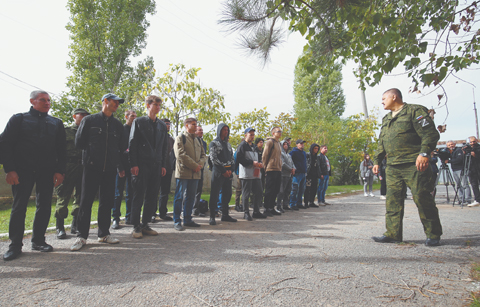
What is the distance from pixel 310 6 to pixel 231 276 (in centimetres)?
347

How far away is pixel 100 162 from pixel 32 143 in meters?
0.87

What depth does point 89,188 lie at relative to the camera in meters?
4.18

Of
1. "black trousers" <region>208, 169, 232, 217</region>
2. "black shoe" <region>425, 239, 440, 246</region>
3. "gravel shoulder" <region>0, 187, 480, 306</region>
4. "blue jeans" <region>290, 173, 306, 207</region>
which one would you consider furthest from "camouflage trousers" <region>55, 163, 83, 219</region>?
"blue jeans" <region>290, 173, 306, 207</region>

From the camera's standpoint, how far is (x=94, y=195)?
424 centimetres

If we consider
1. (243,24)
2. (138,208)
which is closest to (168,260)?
(138,208)

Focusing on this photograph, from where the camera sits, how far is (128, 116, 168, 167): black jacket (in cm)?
473

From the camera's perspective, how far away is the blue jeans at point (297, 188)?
899 cm

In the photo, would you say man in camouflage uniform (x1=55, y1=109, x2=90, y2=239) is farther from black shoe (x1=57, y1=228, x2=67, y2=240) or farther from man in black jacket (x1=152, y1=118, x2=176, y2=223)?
man in black jacket (x1=152, y1=118, x2=176, y2=223)

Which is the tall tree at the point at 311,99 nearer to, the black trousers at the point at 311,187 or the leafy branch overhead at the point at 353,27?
the black trousers at the point at 311,187

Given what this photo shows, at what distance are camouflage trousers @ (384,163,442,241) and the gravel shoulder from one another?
0.29 metres

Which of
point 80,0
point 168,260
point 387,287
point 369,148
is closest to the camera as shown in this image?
point 387,287

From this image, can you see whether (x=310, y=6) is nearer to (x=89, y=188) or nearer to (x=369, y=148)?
(x=89, y=188)

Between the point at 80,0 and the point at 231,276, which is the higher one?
the point at 80,0

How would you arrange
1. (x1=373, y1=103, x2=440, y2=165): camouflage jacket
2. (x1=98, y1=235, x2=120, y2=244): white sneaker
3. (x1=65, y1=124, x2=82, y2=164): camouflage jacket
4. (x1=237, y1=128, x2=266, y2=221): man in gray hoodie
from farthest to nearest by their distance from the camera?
1. (x1=237, y1=128, x2=266, y2=221): man in gray hoodie
2. (x1=65, y1=124, x2=82, y2=164): camouflage jacket
3. (x1=98, y1=235, x2=120, y2=244): white sneaker
4. (x1=373, y1=103, x2=440, y2=165): camouflage jacket
